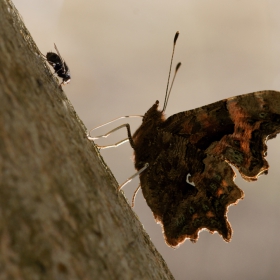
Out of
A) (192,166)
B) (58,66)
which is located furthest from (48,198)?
(58,66)

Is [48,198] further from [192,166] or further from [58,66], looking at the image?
[58,66]

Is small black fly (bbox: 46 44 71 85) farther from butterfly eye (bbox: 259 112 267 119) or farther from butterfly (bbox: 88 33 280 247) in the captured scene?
butterfly eye (bbox: 259 112 267 119)

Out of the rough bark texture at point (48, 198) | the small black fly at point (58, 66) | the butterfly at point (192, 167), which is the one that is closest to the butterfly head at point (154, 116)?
the butterfly at point (192, 167)

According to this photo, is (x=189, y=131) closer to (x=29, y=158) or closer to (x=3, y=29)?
(x=3, y=29)

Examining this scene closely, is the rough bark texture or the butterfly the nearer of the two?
the rough bark texture

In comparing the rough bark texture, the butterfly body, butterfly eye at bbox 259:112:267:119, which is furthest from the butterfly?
the rough bark texture

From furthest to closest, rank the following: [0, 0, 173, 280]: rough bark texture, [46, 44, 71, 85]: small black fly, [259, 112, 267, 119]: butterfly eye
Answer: [46, 44, 71, 85]: small black fly → [259, 112, 267, 119]: butterfly eye → [0, 0, 173, 280]: rough bark texture
